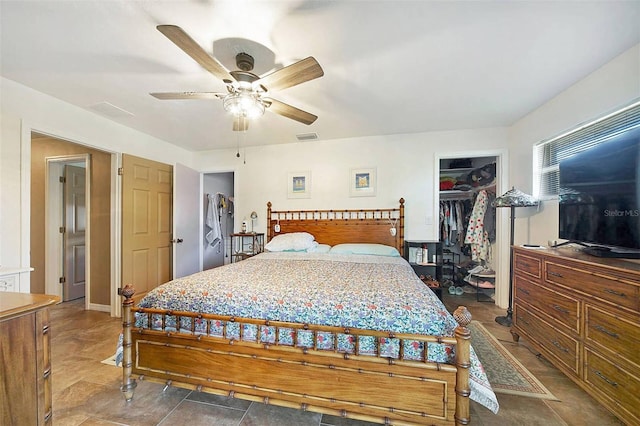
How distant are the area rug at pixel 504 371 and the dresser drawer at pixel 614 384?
30 cm

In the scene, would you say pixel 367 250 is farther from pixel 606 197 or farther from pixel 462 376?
pixel 606 197

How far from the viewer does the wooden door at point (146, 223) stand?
3248 mm

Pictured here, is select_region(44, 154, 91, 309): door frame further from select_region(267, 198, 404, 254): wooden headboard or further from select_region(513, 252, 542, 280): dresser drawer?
select_region(513, 252, 542, 280): dresser drawer

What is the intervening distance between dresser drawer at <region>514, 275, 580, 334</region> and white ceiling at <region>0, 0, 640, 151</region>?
190 cm

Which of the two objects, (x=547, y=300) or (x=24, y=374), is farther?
(x=547, y=300)

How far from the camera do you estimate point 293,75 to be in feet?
5.33

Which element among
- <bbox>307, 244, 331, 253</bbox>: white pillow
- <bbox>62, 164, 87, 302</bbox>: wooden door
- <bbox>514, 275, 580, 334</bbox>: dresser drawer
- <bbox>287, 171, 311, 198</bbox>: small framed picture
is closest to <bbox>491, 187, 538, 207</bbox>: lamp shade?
<bbox>514, 275, 580, 334</bbox>: dresser drawer

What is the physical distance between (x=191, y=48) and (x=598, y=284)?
9.70 ft

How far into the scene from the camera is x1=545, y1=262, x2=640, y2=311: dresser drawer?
138 cm

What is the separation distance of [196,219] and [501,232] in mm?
4869

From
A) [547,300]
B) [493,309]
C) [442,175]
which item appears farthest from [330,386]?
[442,175]

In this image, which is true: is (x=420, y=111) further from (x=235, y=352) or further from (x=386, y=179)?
(x=235, y=352)

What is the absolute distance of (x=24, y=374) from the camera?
968 mm

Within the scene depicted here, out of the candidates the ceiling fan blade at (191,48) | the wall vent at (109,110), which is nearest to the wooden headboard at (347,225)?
the wall vent at (109,110)
